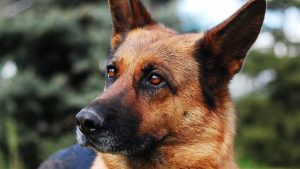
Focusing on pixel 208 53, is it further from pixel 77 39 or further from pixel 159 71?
pixel 77 39

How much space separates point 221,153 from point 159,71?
0.93 m

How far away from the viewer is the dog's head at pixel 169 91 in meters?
2.79

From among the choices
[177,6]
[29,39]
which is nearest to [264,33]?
[177,6]

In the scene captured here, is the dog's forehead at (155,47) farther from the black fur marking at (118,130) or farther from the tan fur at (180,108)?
the black fur marking at (118,130)

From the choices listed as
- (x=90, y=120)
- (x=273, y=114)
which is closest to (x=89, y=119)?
(x=90, y=120)

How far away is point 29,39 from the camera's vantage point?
277 inches

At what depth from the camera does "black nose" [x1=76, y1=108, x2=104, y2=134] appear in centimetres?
261

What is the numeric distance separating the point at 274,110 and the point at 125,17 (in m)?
9.00

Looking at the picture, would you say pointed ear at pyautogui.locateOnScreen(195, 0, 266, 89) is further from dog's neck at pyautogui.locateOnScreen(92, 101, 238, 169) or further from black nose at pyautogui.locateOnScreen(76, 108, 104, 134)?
black nose at pyautogui.locateOnScreen(76, 108, 104, 134)

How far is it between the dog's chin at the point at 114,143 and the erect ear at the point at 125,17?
1385mm

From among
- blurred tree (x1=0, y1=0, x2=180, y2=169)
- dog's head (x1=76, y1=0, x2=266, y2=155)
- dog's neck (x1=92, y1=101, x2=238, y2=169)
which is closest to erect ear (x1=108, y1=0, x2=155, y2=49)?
dog's head (x1=76, y1=0, x2=266, y2=155)

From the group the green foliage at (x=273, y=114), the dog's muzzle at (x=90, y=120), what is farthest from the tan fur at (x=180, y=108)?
the green foliage at (x=273, y=114)

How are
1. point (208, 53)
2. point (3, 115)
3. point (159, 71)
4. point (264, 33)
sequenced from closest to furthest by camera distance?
point (159, 71) < point (208, 53) < point (3, 115) < point (264, 33)

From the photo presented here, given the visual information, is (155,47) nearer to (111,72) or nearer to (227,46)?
(111,72)
